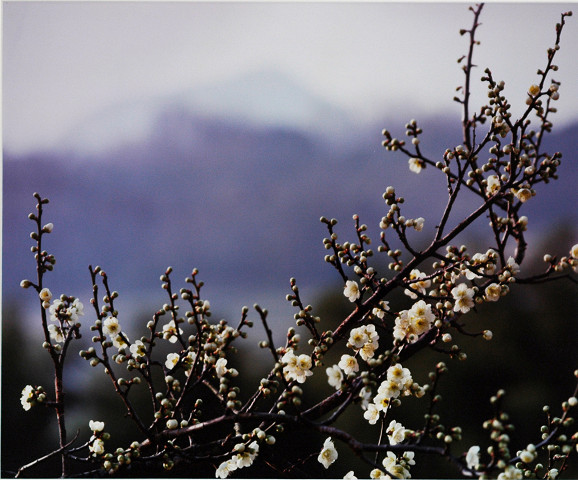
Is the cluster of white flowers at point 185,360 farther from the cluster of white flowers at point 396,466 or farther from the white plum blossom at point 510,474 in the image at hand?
the white plum blossom at point 510,474

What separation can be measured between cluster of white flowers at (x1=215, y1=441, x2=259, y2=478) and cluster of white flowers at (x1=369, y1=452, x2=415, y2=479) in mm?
262

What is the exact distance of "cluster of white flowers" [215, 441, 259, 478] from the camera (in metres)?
1.08

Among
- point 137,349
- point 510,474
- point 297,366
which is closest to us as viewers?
point 510,474

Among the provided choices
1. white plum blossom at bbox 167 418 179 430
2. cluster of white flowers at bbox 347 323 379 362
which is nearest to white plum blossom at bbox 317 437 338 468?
cluster of white flowers at bbox 347 323 379 362

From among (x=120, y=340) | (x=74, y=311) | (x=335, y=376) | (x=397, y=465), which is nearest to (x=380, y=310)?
(x=335, y=376)

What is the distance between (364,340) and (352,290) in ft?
0.35

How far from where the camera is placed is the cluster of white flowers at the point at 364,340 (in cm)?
115

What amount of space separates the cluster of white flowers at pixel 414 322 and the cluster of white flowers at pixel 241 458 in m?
0.36

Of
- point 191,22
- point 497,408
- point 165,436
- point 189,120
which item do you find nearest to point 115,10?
point 191,22

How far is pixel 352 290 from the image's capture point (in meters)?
1.17

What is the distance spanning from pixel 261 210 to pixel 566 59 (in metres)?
1.06

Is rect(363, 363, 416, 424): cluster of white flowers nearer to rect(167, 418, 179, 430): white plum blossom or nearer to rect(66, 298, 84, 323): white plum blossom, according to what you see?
rect(167, 418, 179, 430): white plum blossom

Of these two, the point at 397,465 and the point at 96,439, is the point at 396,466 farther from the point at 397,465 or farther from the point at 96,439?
the point at 96,439

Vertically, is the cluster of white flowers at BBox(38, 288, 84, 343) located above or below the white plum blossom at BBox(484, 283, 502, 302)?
above
